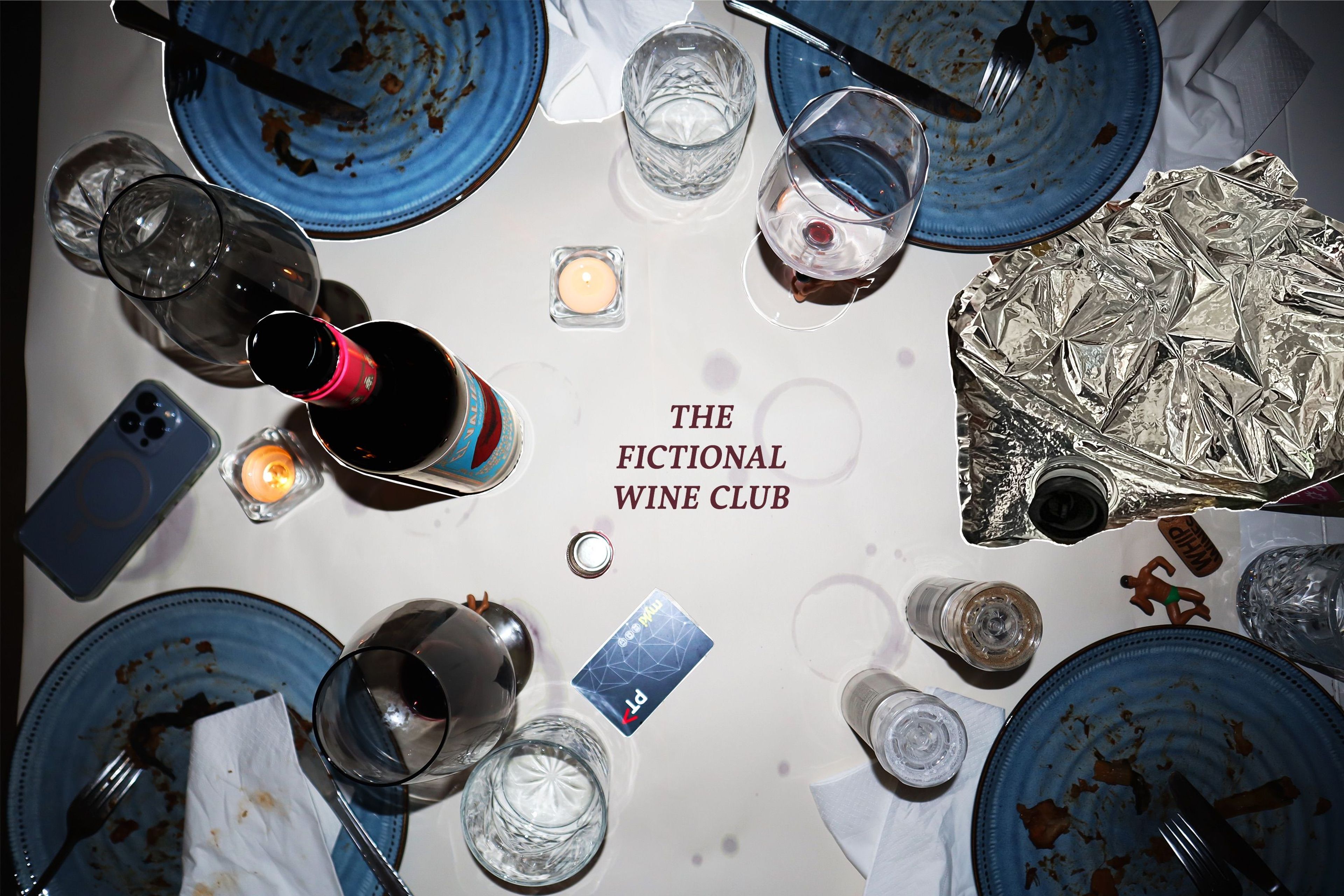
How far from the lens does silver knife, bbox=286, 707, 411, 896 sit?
67 cm

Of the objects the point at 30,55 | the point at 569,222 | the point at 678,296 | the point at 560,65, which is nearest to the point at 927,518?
the point at 678,296

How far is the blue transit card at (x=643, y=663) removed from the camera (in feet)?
2.32

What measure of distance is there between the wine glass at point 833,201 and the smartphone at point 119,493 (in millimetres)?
636

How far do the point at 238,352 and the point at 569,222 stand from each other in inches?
13.9

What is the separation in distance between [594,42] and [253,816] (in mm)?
883

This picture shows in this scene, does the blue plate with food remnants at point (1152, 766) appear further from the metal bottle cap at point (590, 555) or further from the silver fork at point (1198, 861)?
the metal bottle cap at point (590, 555)

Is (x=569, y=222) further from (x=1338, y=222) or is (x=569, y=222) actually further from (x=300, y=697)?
(x=1338, y=222)

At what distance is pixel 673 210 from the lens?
0.75m

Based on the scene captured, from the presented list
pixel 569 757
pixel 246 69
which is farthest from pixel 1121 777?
pixel 246 69

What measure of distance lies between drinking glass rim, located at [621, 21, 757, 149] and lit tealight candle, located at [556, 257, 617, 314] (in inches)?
5.5

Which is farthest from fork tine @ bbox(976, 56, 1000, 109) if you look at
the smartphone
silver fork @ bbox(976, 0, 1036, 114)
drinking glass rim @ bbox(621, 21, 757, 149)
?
the smartphone

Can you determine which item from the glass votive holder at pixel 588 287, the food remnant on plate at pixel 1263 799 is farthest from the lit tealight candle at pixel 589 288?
the food remnant on plate at pixel 1263 799

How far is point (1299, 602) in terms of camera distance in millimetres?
665

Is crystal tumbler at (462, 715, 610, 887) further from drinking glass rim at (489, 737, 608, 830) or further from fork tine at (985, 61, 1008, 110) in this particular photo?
fork tine at (985, 61, 1008, 110)
